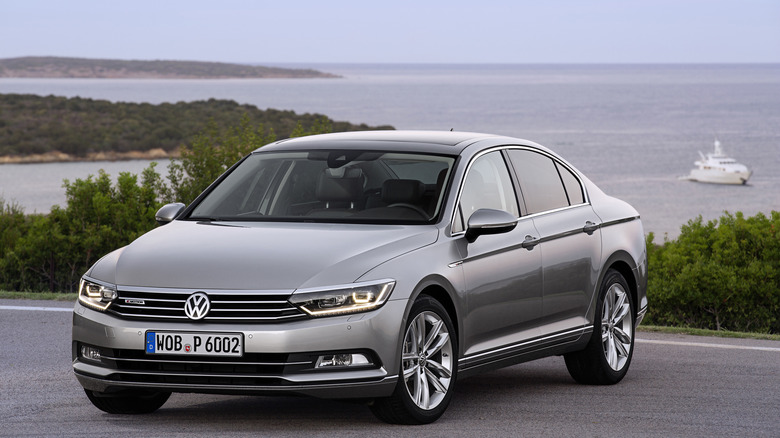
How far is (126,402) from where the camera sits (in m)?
7.48

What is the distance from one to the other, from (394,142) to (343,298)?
6.51 feet

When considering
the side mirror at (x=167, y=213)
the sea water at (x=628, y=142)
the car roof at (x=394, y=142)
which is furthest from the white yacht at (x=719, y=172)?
the side mirror at (x=167, y=213)

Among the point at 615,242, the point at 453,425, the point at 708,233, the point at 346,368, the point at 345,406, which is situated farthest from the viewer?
the point at 708,233

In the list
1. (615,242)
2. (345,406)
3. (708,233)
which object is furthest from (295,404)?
(708,233)

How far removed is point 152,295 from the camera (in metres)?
6.80

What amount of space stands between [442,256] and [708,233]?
29.1 ft

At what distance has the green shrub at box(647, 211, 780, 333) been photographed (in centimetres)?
1425

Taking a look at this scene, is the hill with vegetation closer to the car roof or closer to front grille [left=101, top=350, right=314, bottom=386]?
the car roof

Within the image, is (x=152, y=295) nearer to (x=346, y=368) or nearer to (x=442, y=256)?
(x=346, y=368)

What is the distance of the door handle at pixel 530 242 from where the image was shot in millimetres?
8141

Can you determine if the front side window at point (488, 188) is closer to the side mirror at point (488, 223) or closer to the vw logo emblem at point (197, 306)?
the side mirror at point (488, 223)

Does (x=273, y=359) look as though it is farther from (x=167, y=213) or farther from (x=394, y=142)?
(x=394, y=142)

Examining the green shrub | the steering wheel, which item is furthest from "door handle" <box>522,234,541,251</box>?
the green shrub

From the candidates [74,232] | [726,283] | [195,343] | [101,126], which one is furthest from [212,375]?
[101,126]
